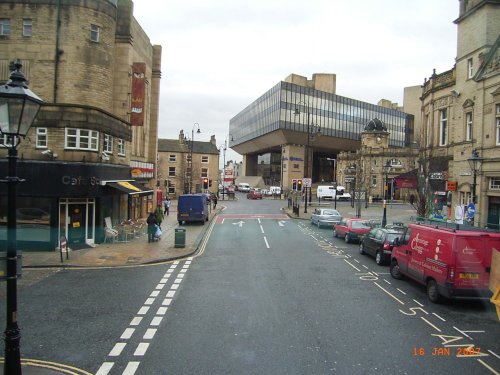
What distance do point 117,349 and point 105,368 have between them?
0.85 m

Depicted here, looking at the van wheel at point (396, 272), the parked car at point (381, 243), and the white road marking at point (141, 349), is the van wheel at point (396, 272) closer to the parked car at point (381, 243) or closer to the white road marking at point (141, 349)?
the parked car at point (381, 243)

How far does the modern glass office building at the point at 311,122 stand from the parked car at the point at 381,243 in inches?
2249

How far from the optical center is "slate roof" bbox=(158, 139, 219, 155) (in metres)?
72.4

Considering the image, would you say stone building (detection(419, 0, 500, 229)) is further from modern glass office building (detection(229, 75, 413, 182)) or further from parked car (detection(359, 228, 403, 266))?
modern glass office building (detection(229, 75, 413, 182))

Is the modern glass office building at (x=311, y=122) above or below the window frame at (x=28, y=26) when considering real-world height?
above

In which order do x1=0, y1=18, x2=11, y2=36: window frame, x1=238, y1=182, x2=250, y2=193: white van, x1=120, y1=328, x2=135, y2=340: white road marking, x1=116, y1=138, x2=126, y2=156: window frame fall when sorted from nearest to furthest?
x1=120, y1=328, x2=135, y2=340: white road marking, x1=0, y1=18, x2=11, y2=36: window frame, x1=116, y1=138, x2=126, y2=156: window frame, x1=238, y1=182, x2=250, y2=193: white van

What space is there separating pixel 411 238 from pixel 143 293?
345 inches

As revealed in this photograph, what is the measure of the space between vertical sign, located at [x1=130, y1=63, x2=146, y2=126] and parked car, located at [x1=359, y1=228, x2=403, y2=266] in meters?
15.5

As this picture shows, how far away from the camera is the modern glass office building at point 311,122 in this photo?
8544 centimetres

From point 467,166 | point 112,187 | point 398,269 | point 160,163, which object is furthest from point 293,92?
point 398,269

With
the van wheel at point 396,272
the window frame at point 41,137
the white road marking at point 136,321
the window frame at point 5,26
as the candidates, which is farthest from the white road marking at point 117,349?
the window frame at point 5,26

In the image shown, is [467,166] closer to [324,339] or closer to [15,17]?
[324,339]

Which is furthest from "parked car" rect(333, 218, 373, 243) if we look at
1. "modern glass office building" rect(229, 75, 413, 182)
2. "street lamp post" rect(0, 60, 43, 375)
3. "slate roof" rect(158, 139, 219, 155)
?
"modern glass office building" rect(229, 75, 413, 182)

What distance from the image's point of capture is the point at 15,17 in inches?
812
